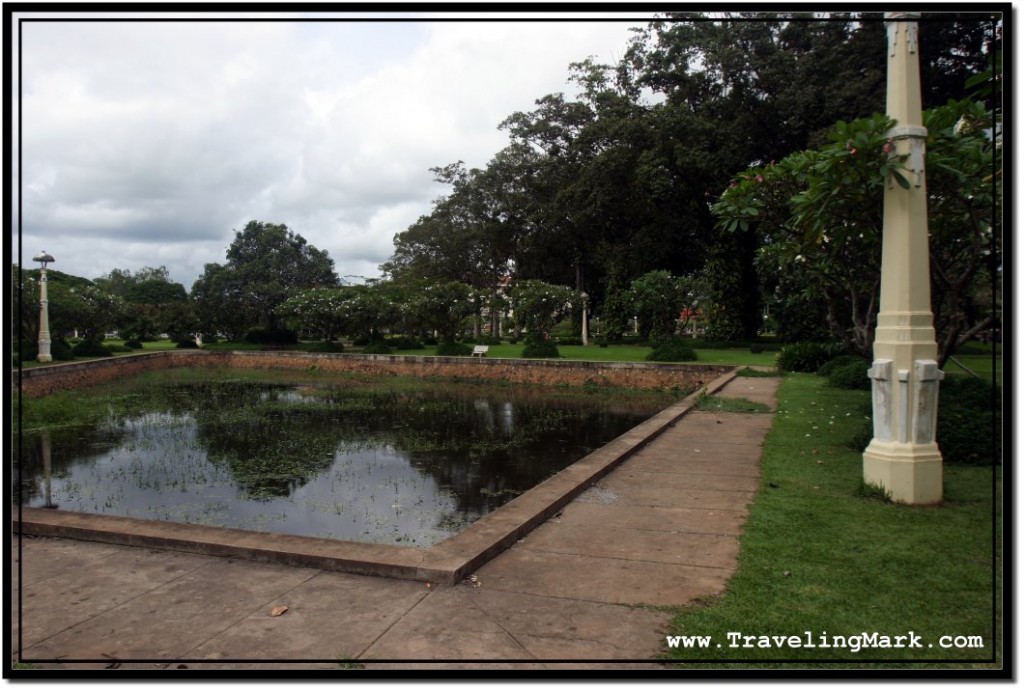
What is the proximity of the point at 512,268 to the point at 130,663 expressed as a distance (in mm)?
39723

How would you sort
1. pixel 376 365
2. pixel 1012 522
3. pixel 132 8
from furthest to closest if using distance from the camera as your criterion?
pixel 376 365 < pixel 132 8 < pixel 1012 522

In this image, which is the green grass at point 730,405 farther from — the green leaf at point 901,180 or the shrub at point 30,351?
the shrub at point 30,351

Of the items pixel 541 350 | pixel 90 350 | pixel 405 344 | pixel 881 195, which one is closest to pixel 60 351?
pixel 90 350

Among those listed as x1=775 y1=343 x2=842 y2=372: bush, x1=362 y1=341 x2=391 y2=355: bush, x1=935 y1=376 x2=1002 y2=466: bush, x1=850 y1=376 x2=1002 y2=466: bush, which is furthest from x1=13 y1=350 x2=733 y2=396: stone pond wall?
x1=935 y1=376 x2=1002 y2=466: bush

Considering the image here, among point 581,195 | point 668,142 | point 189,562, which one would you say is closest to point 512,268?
point 581,195

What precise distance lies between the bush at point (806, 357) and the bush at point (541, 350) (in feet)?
26.0

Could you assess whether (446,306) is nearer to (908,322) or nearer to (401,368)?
(401,368)

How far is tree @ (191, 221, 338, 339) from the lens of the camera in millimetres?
38000

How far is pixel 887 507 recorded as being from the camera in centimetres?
466

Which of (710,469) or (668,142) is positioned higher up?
(668,142)

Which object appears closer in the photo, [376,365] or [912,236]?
[912,236]

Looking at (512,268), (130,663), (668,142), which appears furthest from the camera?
(512,268)

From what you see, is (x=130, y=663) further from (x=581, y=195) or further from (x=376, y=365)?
(x=581, y=195)

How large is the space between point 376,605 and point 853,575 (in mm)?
2532
